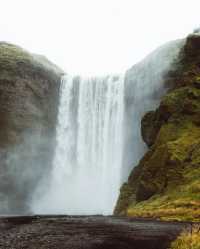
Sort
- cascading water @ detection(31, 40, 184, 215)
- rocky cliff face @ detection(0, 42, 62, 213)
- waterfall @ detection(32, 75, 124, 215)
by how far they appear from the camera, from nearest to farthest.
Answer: cascading water @ detection(31, 40, 184, 215)
waterfall @ detection(32, 75, 124, 215)
rocky cliff face @ detection(0, 42, 62, 213)

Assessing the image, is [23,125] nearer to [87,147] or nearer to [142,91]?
[87,147]

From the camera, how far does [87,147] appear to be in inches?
4003

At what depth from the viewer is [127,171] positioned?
306 ft

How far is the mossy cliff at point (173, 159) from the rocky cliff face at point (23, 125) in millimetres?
32207

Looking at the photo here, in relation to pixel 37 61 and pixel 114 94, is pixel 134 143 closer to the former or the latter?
pixel 114 94

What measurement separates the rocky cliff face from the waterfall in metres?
3.50

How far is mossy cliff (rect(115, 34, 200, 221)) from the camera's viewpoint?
5241 cm

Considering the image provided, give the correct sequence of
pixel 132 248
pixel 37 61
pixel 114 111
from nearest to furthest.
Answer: pixel 132 248 → pixel 114 111 → pixel 37 61

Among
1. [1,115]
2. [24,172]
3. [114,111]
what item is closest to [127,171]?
[114,111]

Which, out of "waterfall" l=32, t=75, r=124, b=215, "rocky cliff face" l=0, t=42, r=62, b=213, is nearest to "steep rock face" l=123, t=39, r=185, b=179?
"waterfall" l=32, t=75, r=124, b=215

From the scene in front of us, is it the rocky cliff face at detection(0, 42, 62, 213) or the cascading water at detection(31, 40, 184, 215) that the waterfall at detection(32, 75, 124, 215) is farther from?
the rocky cliff face at detection(0, 42, 62, 213)

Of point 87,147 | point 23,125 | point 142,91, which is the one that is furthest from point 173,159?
point 23,125

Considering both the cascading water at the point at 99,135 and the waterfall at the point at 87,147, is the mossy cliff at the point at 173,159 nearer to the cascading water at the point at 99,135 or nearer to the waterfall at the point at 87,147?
the cascading water at the point at 99,135

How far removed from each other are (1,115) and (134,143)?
33.2 metres
